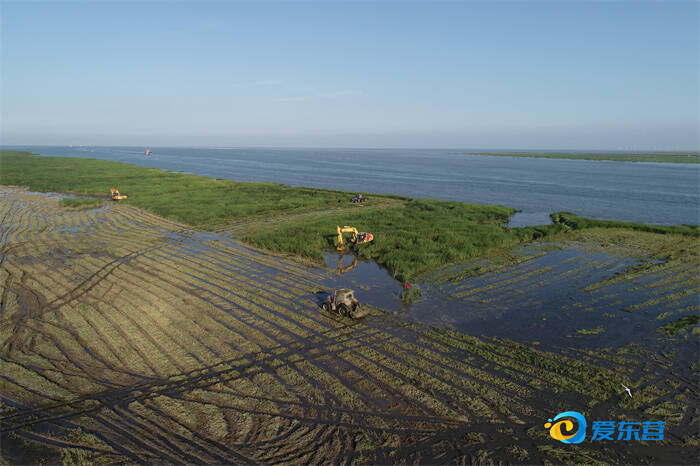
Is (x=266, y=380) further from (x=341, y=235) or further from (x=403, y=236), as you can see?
(x=403, y=236)

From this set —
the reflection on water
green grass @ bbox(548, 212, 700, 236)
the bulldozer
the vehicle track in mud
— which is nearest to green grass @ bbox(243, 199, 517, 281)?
the reflection on water

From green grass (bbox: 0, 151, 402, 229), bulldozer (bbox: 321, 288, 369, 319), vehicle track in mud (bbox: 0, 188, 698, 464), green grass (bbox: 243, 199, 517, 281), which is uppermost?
green grass (bbox: 0, 151, 402, 229)

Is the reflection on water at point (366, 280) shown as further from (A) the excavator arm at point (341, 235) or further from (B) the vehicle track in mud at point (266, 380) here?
(B) the vehicle track in mud at point (266, 380)

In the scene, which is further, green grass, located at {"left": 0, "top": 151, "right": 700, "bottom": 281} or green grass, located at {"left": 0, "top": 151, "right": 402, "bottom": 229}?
green grass, located at {"left": 0, "top": 151, "right": 402, "bottom": 229}

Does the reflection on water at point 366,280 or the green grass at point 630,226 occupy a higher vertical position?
the green grass at point 630,226

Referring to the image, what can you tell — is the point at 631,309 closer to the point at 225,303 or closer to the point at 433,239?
the point at 433,239

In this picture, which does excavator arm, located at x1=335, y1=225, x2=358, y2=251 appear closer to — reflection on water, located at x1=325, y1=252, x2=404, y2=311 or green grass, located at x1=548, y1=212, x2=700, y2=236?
reflection on water, located at x1=325, y1=252, x2=404, y2=311

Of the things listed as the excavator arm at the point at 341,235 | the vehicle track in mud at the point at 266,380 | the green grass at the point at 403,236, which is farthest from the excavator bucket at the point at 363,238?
the vehicle track in mud at the point at 266,380

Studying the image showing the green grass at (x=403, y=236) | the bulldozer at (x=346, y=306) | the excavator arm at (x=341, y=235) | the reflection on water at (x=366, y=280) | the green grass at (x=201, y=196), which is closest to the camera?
the bulldozer at (x=346, y=306)

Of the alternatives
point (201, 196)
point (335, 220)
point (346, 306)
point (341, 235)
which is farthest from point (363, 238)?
point (201, 196)

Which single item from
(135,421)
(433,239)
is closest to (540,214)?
(433,239)
